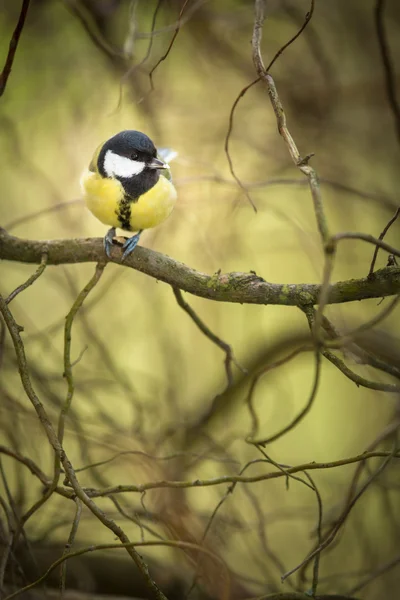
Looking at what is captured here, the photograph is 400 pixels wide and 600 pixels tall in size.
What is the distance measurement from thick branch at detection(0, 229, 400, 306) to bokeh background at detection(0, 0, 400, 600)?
846mm

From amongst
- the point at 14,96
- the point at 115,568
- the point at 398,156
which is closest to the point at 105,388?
the point at 115,568

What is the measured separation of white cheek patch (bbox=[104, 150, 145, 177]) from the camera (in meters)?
1.62

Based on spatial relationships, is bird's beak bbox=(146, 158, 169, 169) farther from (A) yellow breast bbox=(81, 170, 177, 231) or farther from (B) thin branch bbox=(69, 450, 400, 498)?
(B) thin branch bbox=(69, 450, 400, 498)

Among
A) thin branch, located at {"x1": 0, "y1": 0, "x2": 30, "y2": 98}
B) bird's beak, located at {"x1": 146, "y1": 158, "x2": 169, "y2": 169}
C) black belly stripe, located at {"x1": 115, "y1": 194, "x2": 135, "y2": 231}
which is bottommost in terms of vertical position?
black belly stripe, located at {"x1": 115, "y1": 194, "x2": 135, "y2": 231}

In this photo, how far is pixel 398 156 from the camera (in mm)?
2678

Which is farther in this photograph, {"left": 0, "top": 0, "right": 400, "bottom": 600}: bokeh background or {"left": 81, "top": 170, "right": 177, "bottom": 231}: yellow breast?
{"left": 0, "top": 0, "right": 400, "bottom": 600}: bokeh background

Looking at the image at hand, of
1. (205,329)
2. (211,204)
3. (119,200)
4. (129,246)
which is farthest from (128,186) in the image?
(211,204)

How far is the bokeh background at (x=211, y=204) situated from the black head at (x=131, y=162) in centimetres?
67

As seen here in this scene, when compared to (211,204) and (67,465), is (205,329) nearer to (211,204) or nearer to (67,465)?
(67,465)

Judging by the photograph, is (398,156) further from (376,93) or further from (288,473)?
(288,473)

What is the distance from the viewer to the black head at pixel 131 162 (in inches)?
63.7

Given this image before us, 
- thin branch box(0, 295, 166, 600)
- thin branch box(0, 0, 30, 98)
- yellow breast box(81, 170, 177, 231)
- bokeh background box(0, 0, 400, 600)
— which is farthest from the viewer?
bokeh background box(0, 0, 400, 600)

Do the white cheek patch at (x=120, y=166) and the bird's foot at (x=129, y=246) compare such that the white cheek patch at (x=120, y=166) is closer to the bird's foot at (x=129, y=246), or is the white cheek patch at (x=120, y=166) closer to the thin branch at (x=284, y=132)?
the bird's foot at (x=129, y=246)

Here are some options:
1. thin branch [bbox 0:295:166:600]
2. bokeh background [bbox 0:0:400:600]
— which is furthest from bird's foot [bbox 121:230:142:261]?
bokeh background [bbox 0:0:400:600]
